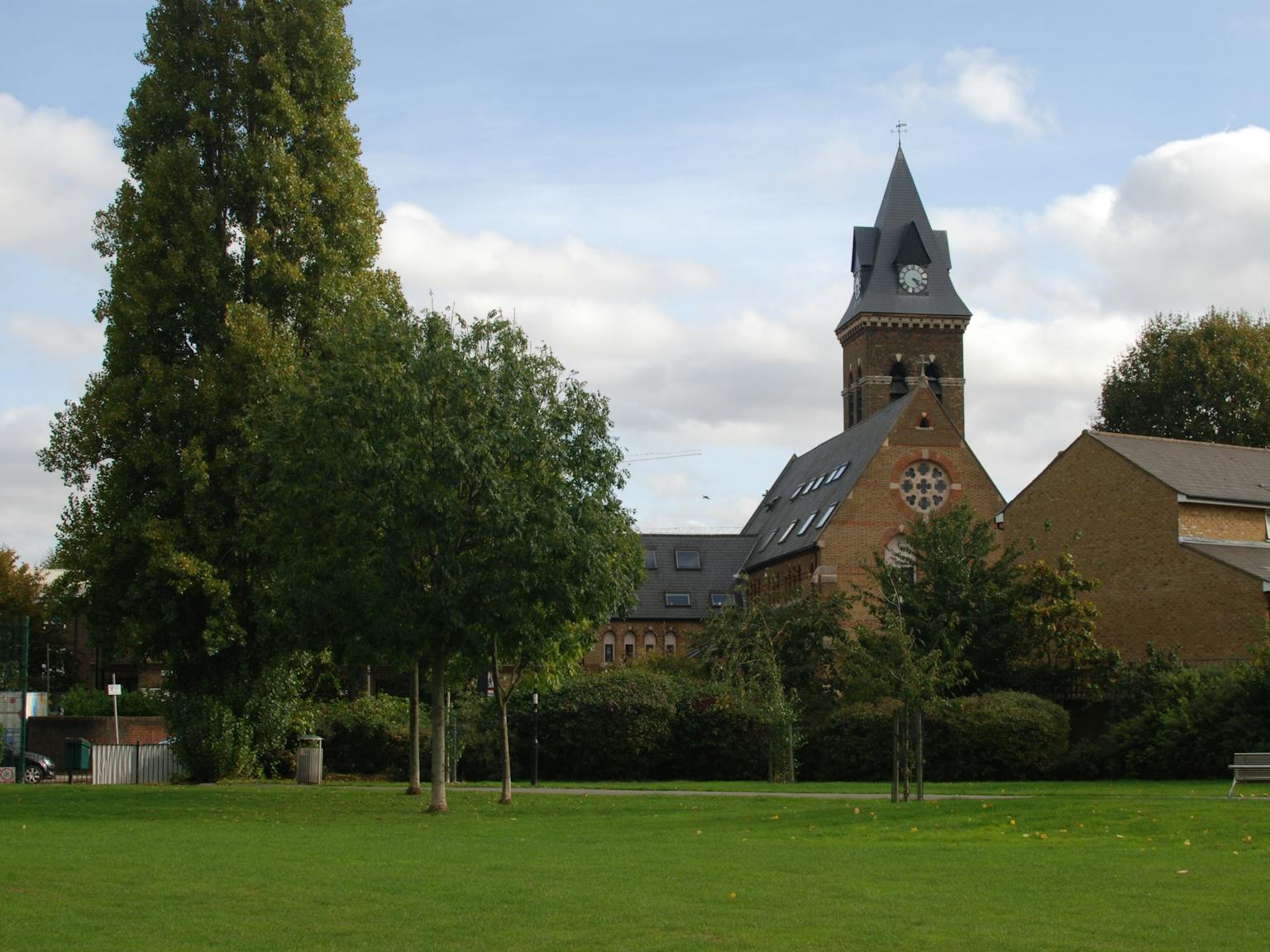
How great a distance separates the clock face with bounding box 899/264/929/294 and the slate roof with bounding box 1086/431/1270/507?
110ft

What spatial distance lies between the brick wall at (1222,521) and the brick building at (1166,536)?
0.04 meters

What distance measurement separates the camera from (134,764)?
37781mm

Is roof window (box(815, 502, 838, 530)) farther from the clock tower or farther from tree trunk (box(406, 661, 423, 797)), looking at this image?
tree trunk (box(406, 661, 423, 797))

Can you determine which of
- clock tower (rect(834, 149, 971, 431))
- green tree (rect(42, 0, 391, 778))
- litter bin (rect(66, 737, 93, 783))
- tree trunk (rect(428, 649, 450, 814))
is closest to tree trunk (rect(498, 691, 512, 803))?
tree trunk (rect(428, 649, 450, 814))

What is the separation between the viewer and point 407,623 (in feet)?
81.2

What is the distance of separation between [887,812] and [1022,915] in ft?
36.8

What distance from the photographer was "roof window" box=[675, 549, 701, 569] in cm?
7350

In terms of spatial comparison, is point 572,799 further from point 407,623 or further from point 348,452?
point 348,452

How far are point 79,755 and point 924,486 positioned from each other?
37.8 m

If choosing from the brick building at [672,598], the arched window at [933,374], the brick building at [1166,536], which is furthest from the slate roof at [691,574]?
the brick building at [1166,536]

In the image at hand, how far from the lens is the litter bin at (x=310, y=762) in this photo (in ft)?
119

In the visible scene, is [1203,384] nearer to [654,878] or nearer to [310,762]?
[310,762]

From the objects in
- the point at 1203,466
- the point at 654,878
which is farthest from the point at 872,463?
the point at 654,878

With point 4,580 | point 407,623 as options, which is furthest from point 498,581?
point 4,580
